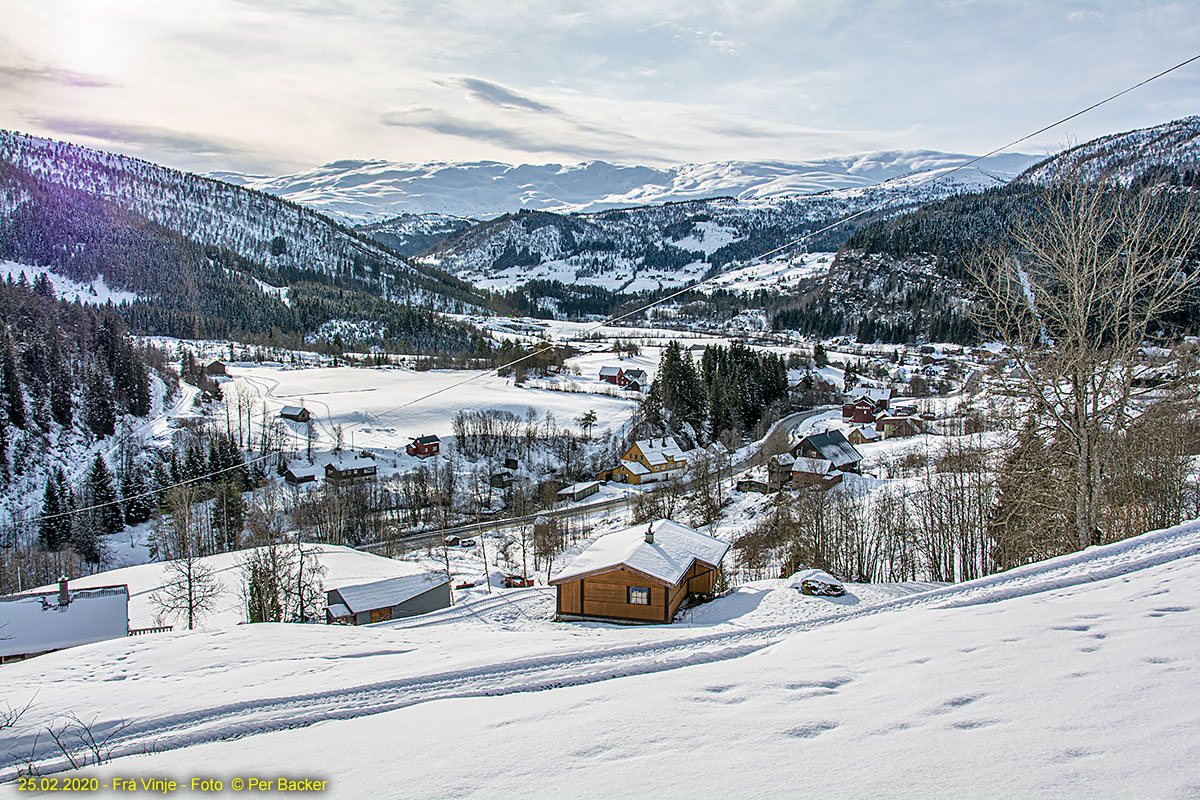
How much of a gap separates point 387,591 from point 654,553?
10887 millimetres

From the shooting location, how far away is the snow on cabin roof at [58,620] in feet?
64.5

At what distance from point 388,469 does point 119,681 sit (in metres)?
51.7

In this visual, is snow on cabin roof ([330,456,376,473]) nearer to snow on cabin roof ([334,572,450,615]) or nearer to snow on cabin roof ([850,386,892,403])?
snow on cabin roof ([334,572,450,615])

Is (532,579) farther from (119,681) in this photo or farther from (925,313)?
(925,313)

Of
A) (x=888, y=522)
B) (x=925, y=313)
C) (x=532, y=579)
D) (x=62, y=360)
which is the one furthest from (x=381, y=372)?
(x=925, y=313)

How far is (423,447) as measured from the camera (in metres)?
61.3

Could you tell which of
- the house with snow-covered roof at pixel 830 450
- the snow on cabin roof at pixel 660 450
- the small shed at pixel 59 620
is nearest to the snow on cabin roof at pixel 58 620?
the small shed at pixel 59 620

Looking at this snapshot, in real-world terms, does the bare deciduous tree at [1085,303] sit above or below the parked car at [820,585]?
above

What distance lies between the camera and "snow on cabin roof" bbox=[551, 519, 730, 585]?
17.0 m

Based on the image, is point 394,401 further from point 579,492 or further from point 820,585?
point 820,585

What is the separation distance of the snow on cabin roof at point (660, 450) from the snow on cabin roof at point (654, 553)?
36292mm

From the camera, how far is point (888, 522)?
25375mm

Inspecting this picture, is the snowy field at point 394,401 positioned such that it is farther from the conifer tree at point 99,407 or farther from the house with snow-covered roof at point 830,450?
the house with snow-covered roof at point 830,450

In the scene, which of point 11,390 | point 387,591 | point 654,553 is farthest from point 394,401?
point 654,553
